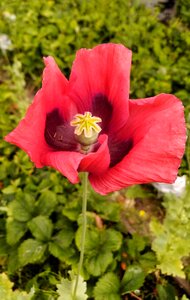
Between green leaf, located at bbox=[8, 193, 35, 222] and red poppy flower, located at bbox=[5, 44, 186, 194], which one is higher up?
red poppy flower, located at bbox=[5, 44, 186, 194]

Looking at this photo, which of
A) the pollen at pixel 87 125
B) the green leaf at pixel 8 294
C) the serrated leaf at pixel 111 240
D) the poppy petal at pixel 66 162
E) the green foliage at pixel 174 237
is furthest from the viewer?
the serrated leaf at pixel 111 240

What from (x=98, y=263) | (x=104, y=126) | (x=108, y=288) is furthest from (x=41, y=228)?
(x=104, y=126)

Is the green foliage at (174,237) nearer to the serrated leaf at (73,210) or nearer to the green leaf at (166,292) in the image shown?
the green leaf at (166,292)

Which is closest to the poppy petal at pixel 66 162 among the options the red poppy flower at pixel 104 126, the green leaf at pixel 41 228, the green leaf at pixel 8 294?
the red poppy flower at pixel 104 126

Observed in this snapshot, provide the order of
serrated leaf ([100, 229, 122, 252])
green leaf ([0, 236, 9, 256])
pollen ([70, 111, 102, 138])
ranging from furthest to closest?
green leaf ([0, 236, 9, 256])
serrated leaf ([100, 229, 122, 252])
pollen ([70, 111, 102, 138])

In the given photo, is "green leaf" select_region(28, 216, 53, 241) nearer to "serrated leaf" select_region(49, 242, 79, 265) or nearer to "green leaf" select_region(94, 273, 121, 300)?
"serrated leaf" select_region(49, 242, 79, 265)

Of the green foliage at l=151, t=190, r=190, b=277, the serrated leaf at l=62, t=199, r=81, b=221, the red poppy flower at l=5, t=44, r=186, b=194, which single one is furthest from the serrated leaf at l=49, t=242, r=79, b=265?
the red poppy flower at l=5, t=44, r=186, b=194

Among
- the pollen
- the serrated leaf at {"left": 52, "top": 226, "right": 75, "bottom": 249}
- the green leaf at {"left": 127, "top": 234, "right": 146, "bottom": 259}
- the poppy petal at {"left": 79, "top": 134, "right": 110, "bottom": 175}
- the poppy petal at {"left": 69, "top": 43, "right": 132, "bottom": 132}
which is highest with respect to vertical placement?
the poppy petal at {"left": 69, "top": 43, "right": 132, "bottom": 132}
